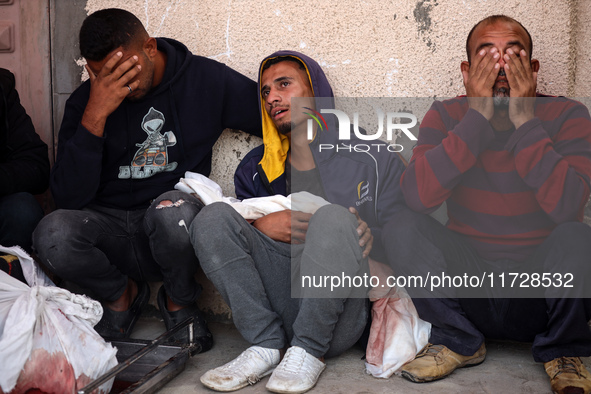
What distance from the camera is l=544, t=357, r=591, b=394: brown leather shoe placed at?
1853 millimetres

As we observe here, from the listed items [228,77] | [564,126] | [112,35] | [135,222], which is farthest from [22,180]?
[564,126]

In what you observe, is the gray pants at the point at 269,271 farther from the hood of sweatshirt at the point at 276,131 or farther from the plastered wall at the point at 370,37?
the plastered wall at the point at 370,37

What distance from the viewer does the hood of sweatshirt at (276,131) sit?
2592 millimetres

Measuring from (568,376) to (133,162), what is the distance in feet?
6.67

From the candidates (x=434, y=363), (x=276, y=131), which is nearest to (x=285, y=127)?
(x=276, y=131)

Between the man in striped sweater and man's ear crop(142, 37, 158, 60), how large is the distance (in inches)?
52.1

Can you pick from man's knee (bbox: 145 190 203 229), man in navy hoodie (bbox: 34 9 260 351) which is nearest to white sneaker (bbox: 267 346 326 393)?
man in navy hoodie (bbox: 34 9 260 351)

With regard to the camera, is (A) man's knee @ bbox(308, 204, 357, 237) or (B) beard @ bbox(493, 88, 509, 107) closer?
(A) man's knee @ bbox(308, 204, 357, 237)

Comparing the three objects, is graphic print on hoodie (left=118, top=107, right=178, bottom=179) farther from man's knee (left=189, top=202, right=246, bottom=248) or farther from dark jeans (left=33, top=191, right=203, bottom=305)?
man's knee (left=189, top=202, right=246, bottom=248)

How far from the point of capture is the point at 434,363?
205 centimetres

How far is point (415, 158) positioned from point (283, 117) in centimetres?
67

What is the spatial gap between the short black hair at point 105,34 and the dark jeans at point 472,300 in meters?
1.45

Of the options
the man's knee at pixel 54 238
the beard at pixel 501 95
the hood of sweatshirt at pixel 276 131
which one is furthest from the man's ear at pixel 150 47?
the beard at pixel 501 95

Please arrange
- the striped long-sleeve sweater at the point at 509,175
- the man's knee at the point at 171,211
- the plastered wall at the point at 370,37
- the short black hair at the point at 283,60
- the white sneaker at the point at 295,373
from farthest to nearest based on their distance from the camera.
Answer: the short black hair at the point at 283,60 → the plastered wall at the point at 370,37 → the man's knee at the point at 171,211 → the striped long-sleeve sweater at the point at 509,175 → the white sneaker at the point at 295,373
